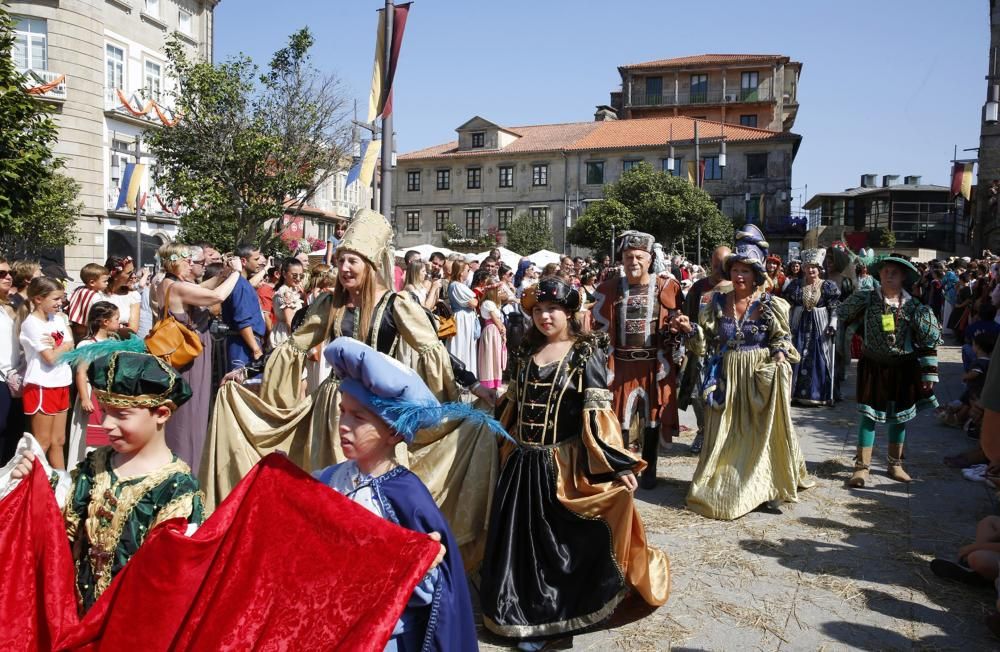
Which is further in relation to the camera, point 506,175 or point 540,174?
point 506,175

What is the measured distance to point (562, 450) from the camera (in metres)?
4.13

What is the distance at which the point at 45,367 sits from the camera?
21.4 ft

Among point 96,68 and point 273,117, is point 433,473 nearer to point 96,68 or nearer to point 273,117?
point 273,117

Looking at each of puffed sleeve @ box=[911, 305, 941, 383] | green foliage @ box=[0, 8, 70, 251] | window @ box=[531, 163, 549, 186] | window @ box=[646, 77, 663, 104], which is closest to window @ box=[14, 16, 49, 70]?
green foliage @ box=[0, 8, 70, 251]

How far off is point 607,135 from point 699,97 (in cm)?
1468

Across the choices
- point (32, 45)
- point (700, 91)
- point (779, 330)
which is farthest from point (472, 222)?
point (779, 330)

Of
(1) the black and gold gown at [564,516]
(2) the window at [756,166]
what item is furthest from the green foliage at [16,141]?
(2) the window at [756,166]

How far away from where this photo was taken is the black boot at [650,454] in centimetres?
657

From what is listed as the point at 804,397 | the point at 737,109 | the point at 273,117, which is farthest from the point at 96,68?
the point at 737,109

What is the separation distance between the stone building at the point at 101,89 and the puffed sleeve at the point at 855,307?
24514mm

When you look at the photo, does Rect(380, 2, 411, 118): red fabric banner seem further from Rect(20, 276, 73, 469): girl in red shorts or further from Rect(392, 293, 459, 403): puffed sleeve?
Rect(392, 293, 459, 403): puffed sleeve

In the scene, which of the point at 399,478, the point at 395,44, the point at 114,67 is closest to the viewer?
the point at 399,478

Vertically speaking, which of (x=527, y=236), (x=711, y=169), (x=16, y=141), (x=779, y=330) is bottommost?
(x=779, y=330)

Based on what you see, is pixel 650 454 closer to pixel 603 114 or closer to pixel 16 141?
pixel 16 141
